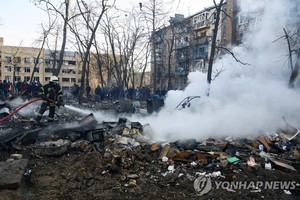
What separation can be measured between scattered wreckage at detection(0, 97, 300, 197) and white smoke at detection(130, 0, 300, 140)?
2.40 feet

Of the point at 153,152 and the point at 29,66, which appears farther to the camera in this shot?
the point at 29,66

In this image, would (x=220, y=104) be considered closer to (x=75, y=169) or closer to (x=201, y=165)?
(x=201, y=165)

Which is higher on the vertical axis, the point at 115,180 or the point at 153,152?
the point at 153,152

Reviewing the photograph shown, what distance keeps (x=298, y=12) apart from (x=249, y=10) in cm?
273

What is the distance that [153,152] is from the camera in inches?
267

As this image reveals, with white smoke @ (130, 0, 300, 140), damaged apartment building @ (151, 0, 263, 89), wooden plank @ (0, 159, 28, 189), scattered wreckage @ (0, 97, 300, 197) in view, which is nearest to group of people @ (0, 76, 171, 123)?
scattered wreckage @ (0, 97, 300, 197)

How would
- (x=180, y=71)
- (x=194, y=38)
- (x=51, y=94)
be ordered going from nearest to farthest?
(x=51, y=94)
(x=194, y=38)
(x=180, y=71)

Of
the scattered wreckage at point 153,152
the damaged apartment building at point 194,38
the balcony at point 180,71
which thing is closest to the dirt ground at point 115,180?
the scattered wreckage at point 153,152

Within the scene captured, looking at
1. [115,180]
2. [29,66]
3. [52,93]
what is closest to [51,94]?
[52,93]

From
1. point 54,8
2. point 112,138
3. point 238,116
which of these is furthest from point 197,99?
point 54,8

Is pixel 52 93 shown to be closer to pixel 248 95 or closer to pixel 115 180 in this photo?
pixel 115 180

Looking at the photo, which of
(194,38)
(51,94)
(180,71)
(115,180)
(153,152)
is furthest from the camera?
(180,71)

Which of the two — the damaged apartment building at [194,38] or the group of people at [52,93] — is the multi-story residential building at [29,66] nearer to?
the damaged apartment building at [194,38]

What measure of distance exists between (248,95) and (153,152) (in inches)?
228
